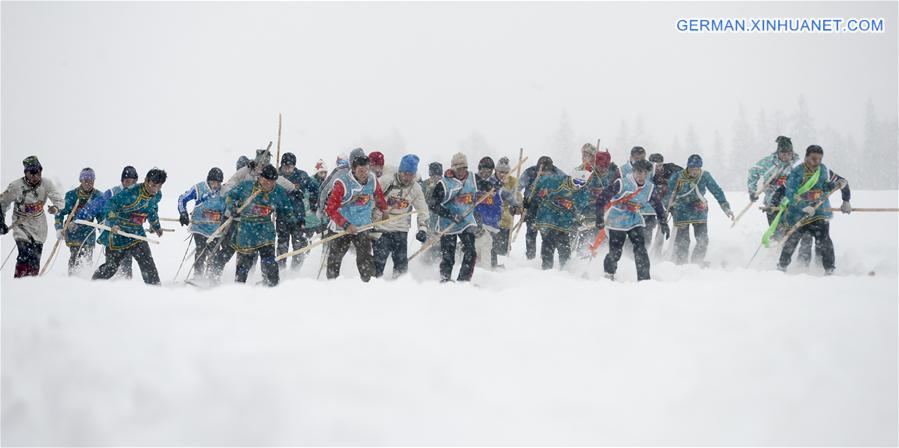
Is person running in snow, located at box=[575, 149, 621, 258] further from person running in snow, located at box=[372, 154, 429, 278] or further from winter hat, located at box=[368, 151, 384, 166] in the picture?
winter hat, located at box=[368, 151, 384, 166]

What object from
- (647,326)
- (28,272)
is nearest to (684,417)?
(647,326)

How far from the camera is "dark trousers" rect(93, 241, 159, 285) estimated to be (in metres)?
8.19

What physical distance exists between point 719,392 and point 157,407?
3591mm

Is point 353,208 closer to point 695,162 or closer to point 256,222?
point 256,222

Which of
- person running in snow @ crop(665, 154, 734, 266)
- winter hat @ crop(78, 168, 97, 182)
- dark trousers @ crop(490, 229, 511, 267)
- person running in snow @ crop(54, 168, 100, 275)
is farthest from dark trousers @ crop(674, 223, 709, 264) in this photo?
winter hat @ crop(78, 168, 97, 182)

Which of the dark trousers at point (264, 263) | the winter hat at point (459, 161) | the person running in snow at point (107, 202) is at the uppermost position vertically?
the winter hat at point (459, 161)

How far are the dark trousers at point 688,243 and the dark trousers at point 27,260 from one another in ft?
33.5

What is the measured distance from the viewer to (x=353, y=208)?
318 inches

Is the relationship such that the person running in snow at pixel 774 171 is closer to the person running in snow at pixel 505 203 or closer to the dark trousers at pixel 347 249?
the person running in snow at pixel 505 203

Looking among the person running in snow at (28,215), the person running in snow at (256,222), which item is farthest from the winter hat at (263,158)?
the person running in snow at (28,215)

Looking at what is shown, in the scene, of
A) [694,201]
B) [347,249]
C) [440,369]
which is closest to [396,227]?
[347,249]

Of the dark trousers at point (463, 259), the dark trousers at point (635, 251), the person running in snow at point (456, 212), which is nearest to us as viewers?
the dark trousers at point (463, 259)

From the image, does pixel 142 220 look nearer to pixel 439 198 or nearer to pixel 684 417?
pixel 439 198

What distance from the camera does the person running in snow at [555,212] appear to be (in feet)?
34.1
